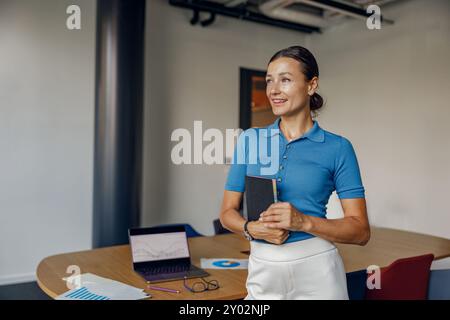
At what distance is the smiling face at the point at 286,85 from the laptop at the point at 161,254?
3.41 feet

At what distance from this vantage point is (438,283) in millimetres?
2113

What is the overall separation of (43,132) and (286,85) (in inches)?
136

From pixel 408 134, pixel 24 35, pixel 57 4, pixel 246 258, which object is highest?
pixel 57 4

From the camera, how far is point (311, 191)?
3.98 feet

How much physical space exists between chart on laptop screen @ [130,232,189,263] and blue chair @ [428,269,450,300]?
123 cm

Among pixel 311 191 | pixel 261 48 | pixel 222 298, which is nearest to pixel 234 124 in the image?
pixel 261 48

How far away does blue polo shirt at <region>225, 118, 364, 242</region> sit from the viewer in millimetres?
1207

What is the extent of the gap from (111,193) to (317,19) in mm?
3115

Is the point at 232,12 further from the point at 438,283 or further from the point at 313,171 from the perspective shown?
the point at 313,171

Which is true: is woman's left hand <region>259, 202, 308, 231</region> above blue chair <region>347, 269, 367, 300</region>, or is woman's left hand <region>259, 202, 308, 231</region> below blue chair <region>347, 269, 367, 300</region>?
above

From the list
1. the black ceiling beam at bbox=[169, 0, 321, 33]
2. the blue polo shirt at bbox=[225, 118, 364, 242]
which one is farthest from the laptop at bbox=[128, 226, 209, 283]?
the black ceiling beam at bbox=[169, 0, 321, 33]

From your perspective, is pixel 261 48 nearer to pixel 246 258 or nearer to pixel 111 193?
pixel 111 193

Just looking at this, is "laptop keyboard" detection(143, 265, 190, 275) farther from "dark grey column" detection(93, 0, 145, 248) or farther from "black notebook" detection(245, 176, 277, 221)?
"dark grey column" detection(93, 0, 145, 248)

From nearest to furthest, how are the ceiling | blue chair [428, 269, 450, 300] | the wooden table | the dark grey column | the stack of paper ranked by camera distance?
the stack of paper < the wooden table < blue chair [428, 269, 450, 300] < the dark grey column < the ceiling
